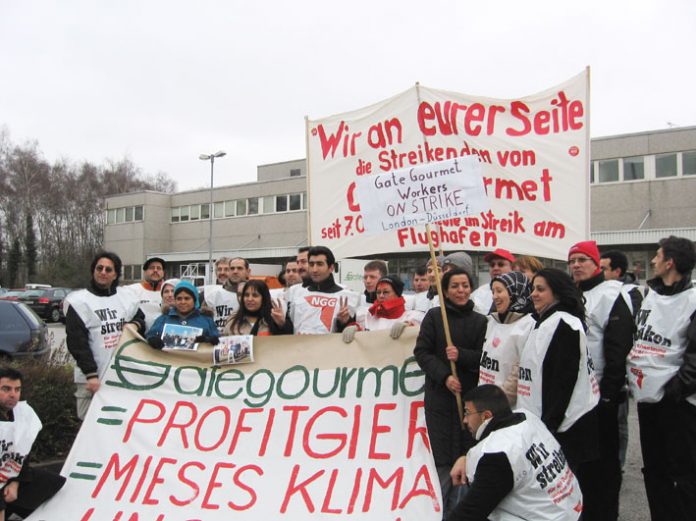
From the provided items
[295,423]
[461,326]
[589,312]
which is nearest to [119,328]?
[295,423]

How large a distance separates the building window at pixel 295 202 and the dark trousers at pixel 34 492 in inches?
1617

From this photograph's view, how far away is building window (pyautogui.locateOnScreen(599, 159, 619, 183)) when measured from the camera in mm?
31844

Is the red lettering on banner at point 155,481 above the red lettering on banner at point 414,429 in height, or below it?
below

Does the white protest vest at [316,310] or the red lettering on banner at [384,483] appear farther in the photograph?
the white protest vest at [316,310]

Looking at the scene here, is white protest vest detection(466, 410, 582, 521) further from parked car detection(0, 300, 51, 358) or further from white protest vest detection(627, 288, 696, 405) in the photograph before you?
parked car detection(0, 300, 51, 358)

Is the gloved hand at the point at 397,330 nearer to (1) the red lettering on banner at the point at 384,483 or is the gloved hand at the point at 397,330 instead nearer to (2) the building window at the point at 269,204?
(1) the red lettering on banner at the point at 384,483

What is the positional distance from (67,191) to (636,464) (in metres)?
65.3

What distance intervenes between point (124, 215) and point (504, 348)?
181 ft

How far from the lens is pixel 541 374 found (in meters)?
3.77

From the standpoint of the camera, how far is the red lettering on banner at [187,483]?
14.3ft

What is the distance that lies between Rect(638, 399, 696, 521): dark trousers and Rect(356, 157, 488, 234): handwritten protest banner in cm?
182

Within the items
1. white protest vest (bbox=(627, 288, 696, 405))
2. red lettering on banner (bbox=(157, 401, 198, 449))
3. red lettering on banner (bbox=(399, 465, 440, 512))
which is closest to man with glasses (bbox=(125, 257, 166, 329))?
red lettering on banner (bbox=(157, 401, 198, 449))

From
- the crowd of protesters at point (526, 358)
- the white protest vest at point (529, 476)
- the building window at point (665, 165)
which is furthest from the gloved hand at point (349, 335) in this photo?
the building window at point (665, 165)

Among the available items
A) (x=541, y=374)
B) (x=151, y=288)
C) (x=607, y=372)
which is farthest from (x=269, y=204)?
(x=541, y=374)
